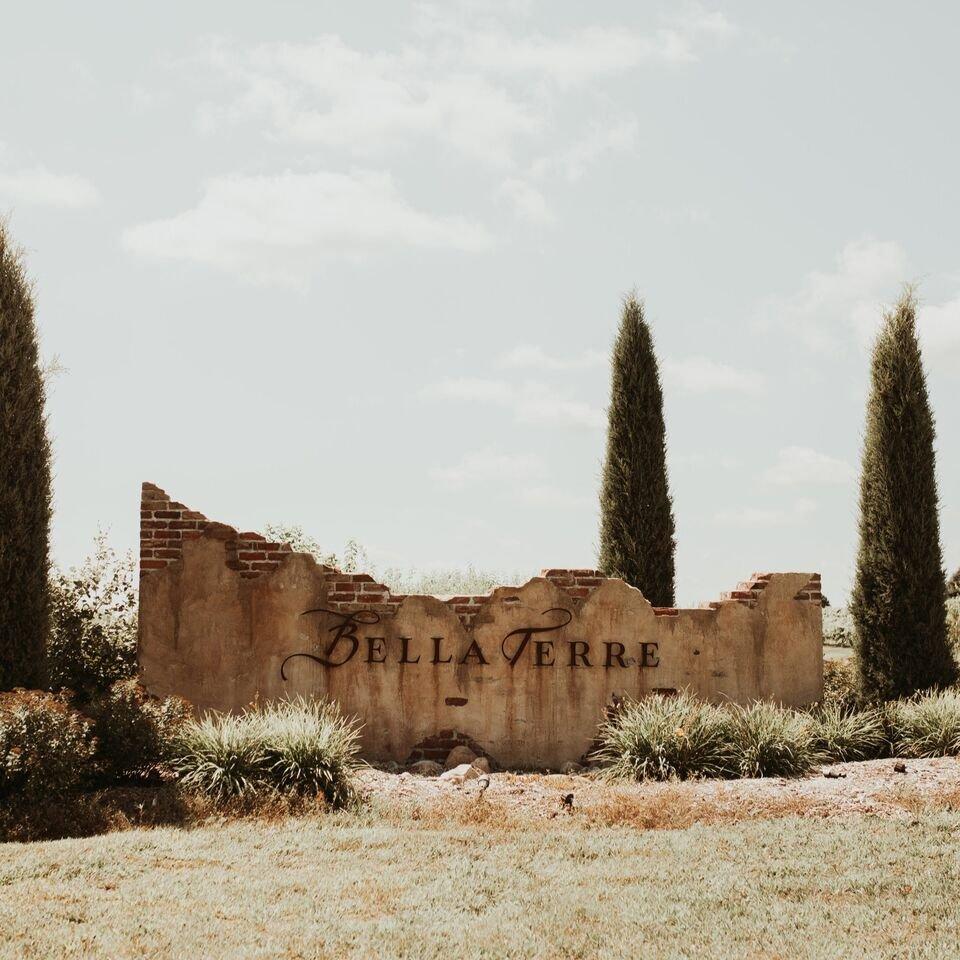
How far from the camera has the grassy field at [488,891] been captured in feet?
19.2

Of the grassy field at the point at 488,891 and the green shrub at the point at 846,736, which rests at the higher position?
the green shrub at the point at 846,736

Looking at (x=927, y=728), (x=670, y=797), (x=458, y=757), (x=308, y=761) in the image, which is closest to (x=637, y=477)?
(x=927, y=728)

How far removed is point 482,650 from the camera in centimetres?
1204

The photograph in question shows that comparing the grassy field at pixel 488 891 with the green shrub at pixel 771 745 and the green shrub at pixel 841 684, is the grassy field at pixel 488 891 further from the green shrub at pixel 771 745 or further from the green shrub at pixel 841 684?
the green shrub at pixel 841 684

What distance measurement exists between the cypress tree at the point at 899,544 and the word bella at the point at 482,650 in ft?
12.5

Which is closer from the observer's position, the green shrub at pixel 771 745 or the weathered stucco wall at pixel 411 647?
the green shrub at pixel 771 745

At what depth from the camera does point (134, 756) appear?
9719mm

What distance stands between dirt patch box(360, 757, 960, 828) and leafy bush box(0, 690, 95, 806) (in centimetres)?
259

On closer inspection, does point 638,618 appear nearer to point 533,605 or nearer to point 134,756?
point 533,605

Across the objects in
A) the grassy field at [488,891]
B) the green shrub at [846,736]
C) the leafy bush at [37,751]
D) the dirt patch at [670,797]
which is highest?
the leafy bush at [37,751]

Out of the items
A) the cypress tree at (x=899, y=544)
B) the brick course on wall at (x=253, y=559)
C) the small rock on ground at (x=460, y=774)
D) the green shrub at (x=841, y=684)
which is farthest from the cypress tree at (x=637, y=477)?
the small rock on ground at (x=460, y=774)

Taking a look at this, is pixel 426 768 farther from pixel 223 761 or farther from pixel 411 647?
pixel 223 761

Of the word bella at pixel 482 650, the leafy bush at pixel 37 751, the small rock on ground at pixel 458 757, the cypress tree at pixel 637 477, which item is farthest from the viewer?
the cypress tree at pixel 637 477

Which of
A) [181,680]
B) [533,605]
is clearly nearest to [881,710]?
[533,605]
